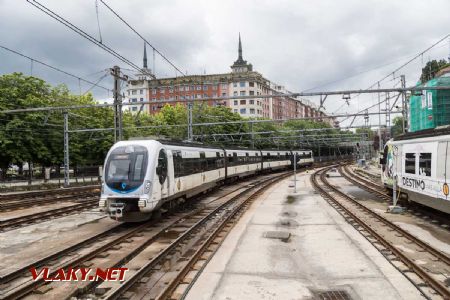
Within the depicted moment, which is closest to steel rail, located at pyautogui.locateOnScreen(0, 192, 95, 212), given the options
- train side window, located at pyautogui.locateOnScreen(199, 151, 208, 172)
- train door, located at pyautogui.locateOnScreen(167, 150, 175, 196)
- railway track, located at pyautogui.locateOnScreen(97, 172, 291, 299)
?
train side window, located at pyautogui.locateOnScreen(199, 151, 208, 172)

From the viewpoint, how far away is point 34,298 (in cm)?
739

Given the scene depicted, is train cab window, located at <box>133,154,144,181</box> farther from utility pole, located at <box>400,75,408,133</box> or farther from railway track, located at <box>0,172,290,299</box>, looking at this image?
utility pole, located at <box>400,75,408,133</box>

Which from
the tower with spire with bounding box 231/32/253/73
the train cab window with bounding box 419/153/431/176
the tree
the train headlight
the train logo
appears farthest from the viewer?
the tower with spire with bounding box 231/32/253/73

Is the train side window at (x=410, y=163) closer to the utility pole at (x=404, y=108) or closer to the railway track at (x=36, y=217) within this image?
the utility pole at (x=404, y=108)

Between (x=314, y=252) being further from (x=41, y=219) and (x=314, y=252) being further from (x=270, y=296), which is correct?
(x=41, y=219)

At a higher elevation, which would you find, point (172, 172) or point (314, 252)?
point (172, 172)

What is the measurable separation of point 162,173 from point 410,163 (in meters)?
9.75

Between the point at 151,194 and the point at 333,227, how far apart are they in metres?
6.21

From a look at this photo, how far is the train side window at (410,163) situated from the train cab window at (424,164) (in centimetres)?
79

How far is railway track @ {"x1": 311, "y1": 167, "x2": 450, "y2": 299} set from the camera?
762cm

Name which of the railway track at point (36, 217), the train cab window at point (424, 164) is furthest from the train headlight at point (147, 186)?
the train cab window at point (424, 164)

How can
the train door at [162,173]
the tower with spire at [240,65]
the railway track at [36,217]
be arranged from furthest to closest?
the tower with spire at [240,65] → the railway track at [36,217] → the train door at [162,173]

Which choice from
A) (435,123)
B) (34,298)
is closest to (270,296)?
(34,298)

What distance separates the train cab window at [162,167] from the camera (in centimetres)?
1464
